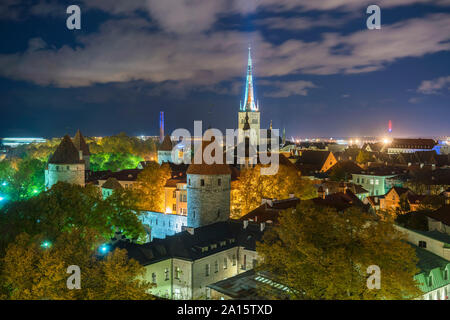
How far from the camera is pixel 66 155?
49156mm

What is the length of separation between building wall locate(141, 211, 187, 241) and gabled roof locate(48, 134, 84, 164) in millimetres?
11898

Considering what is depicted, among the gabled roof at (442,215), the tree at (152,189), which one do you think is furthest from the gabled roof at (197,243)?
the tree at (152,189)

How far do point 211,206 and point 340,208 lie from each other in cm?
1166

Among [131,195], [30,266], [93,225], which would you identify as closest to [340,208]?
[131,195]

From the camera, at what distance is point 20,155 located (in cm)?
12312

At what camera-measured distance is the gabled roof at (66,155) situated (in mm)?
49000

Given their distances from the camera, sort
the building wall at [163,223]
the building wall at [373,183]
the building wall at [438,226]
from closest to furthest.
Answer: the building wall at [438,226], the building wall at [163,223], the building wall at [373,183]

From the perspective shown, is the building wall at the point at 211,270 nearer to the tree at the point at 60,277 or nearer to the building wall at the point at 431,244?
the tree at the point at 60,277

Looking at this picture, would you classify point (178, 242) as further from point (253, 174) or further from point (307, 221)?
point (253, 174)

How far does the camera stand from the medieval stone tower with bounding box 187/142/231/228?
1371 inches

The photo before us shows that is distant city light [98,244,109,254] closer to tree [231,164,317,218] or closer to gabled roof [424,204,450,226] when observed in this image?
tree [231,164,317,218]

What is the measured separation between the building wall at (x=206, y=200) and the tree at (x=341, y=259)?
13854mm

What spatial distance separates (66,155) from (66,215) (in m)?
21.7

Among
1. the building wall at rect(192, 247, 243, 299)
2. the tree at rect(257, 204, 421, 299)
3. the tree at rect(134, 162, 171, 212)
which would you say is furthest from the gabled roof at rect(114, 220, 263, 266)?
the tree at rect(134, 162, 171, 212)
